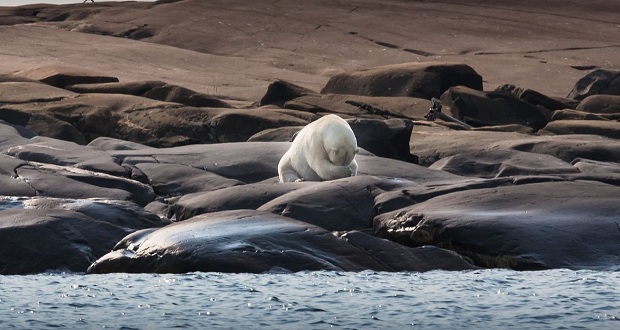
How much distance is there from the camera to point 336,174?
15547 millimetres

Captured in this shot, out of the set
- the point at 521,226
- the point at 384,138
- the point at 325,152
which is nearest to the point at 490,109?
the point at 384,138

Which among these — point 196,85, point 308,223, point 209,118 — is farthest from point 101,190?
point 196,85

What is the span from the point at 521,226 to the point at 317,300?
3.22 meters

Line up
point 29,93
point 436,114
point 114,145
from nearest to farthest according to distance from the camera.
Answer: point 114,145
point 29,93
point 436,114

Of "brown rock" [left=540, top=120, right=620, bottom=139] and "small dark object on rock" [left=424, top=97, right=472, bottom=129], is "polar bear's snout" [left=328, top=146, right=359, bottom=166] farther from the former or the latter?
"small dark object on rock" [left=424, top=97, right=472, bottom=129]

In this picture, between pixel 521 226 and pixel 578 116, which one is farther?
pixel 578 116

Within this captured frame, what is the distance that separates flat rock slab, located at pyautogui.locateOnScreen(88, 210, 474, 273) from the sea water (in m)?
0.22

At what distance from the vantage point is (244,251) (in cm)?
1141

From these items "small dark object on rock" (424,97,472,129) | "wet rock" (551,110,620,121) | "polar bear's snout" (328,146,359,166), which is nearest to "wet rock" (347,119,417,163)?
"polar bear's snout" (328,146,359,166)

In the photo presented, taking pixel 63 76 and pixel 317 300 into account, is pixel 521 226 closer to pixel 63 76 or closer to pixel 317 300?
pixel 317 300

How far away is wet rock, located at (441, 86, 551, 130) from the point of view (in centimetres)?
2811

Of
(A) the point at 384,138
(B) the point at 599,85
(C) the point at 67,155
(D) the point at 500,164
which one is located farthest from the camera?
(B) the point at 599,85

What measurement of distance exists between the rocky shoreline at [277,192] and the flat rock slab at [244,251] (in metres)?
0.02

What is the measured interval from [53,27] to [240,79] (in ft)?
41.2
